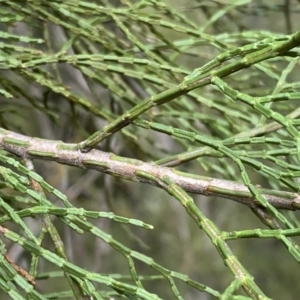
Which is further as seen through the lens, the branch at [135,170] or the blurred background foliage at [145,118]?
the blurred background foliage at [145,118]

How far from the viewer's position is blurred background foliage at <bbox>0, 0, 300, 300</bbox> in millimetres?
1134

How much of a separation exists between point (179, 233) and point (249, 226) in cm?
52

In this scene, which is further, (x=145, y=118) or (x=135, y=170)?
(x=145, y=118)

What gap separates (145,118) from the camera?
4.34ft

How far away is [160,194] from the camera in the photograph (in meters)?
3.78

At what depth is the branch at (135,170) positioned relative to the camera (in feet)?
2.50

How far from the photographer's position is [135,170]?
0.78 metres

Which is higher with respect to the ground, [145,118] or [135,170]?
[145,118]

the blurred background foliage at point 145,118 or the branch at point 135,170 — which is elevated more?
the blurred background foliage at point 145,118

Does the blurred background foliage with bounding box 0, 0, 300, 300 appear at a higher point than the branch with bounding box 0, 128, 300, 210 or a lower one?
higher

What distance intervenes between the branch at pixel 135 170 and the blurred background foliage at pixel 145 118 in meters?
0.06

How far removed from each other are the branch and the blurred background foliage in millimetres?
64

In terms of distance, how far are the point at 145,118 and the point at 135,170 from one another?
0.56 m

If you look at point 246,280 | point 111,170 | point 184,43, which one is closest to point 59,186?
point 184,43
